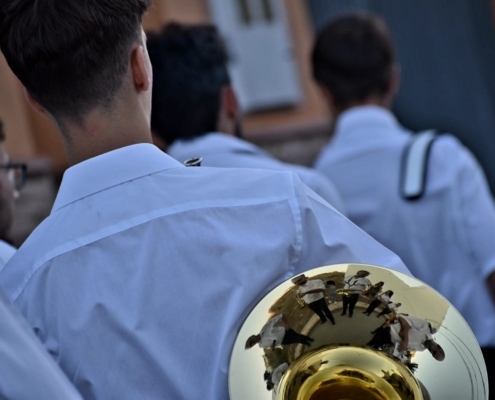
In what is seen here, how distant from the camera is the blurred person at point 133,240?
1.53 metres

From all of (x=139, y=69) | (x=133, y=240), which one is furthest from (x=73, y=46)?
(x=133, y=240)

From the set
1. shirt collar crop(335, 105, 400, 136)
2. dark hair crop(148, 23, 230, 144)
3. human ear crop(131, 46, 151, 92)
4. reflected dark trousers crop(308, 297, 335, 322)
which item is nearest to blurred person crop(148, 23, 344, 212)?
dark hair crop(148, 23, 230, 144)

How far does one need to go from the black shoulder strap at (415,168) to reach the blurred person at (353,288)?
1095 millimetres

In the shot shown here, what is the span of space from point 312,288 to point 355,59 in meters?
1.62

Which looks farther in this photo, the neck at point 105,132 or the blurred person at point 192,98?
the blurred person at point 192,98

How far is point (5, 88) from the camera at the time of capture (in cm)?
589

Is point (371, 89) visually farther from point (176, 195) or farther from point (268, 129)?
point (268, 129)

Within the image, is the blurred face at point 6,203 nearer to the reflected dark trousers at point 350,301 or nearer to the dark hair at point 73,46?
the dark hair at point 73,46

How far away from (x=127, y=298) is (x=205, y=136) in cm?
125

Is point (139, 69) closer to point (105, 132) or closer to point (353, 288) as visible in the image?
→ point (105, 132)

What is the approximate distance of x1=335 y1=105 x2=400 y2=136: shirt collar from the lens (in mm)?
2950

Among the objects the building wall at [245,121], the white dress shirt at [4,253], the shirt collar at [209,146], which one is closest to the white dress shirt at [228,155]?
the shirt collar at [209,146]

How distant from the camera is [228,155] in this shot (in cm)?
262

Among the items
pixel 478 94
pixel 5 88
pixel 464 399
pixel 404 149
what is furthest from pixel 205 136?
pixel 478 94
